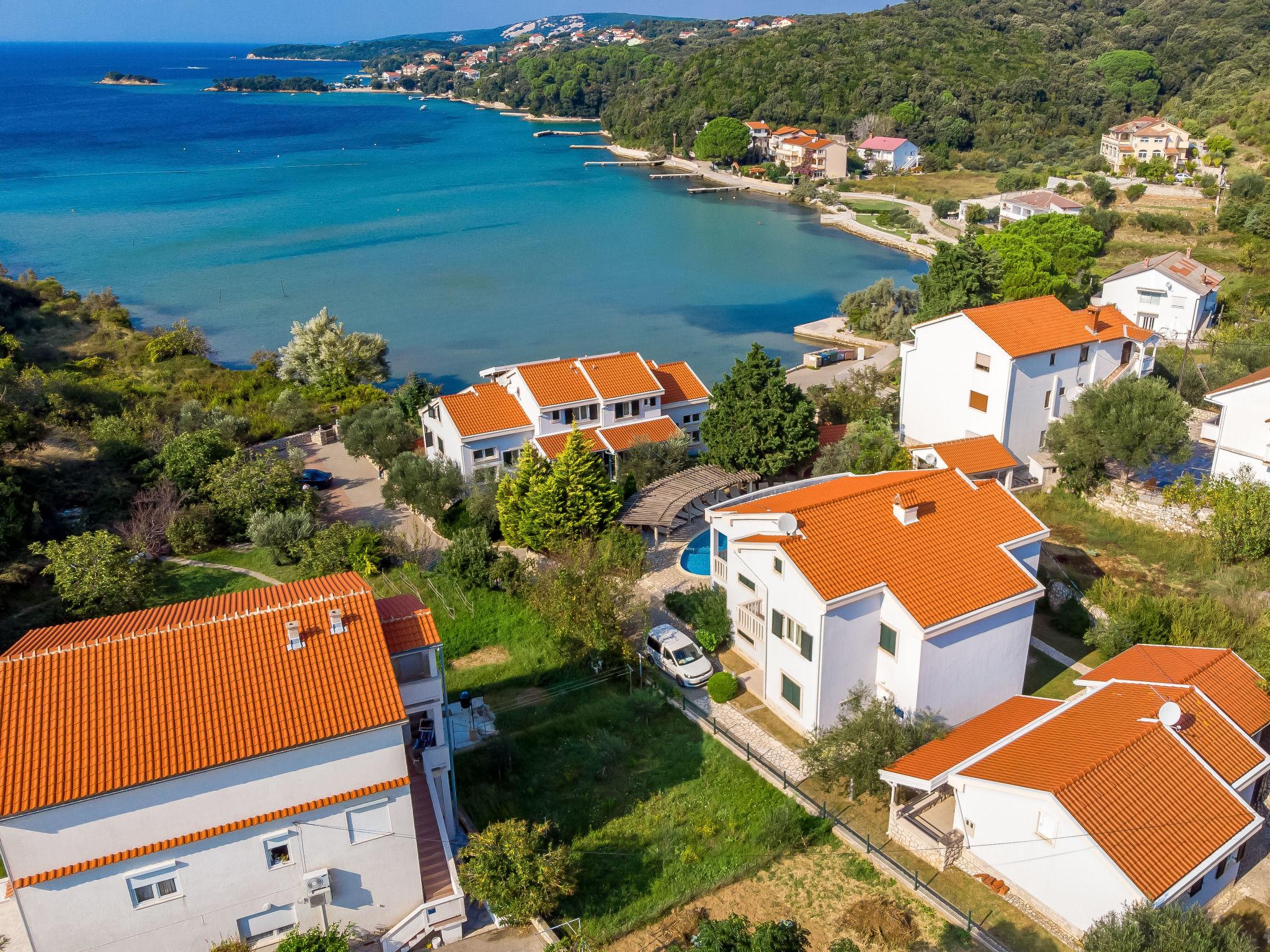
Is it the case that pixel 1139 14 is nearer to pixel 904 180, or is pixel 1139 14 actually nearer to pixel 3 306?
pixel 904 180

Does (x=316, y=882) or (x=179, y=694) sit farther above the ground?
(x=179, y=694)

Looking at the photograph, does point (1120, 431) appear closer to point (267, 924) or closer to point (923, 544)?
point (923, 544)

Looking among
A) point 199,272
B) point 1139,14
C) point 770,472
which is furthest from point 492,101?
point 770,472

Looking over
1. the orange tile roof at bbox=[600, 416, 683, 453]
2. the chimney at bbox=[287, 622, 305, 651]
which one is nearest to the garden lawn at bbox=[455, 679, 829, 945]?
the chimney at bbox=[287, 622, 305, 651]

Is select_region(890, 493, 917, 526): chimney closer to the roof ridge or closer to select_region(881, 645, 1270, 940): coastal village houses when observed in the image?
select_region(881, 645, 1270, 940): coastal village houses

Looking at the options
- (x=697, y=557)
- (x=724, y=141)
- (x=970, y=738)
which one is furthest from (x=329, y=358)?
(x=724, y=141)

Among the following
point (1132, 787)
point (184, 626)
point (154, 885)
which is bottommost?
point (1132, 787)

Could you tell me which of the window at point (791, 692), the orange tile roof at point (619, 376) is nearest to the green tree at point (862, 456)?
the orange tile roof at point (619, 376)
